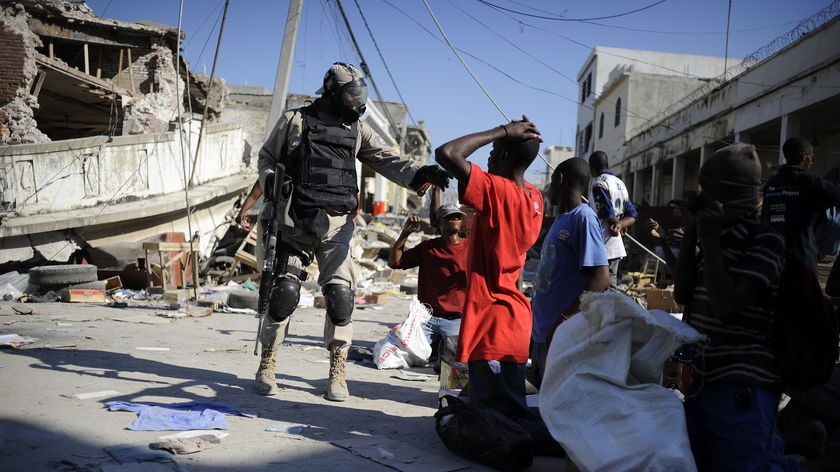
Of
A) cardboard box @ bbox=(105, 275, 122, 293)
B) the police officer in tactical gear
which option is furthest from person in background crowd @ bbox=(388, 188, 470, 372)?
cardboard box @ bbox=(105, 275, 122, 293)

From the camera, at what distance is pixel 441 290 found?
5727mm

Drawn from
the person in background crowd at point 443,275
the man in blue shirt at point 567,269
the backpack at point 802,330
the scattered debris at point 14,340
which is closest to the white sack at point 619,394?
the backpack at point 802,330

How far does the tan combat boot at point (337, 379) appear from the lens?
4195mm

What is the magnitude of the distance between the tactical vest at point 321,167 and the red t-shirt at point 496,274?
4.64ft

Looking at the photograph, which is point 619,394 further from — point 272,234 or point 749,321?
point 272,234

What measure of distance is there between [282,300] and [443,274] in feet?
5.89

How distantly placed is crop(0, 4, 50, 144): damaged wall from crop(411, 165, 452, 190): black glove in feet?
37.4

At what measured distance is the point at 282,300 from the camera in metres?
4.29

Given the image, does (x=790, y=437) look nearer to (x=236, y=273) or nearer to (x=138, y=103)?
(x=236, y=273)

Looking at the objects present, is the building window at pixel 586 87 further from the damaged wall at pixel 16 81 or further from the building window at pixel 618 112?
the damaged wall at pixel 16 81

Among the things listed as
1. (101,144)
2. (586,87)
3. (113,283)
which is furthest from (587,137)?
(113,283)

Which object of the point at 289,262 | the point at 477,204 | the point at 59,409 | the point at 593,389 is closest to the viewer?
the point at 593,389

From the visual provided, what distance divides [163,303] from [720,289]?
895 cm

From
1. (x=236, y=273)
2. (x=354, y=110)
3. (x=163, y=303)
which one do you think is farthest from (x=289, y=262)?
(x=236, y=273)
